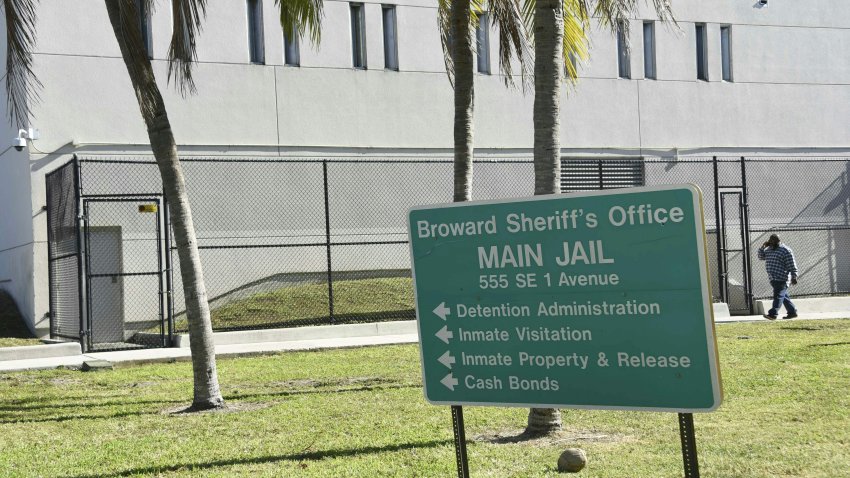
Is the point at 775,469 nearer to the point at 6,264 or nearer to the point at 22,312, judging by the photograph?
the point at 22,312

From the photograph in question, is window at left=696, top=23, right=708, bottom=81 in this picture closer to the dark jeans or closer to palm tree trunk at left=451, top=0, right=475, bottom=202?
the dark jeans

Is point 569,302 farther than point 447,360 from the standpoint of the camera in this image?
No

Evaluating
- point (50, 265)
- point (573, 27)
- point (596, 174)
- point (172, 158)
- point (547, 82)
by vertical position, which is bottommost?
point (50, 265)

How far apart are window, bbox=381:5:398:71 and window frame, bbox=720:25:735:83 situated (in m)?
10.1

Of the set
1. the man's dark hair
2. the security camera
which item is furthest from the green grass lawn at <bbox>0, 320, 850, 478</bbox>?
the security camera

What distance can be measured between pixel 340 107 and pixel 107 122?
5516mm

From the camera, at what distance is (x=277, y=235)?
24688 millimetres

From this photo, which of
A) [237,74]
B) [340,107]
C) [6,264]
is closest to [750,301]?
[340,107]

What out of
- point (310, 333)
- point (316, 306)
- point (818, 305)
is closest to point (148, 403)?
point (310, 333)

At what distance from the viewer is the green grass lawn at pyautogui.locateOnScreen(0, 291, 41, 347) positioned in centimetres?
2083

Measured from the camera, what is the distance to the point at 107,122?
77.2ft

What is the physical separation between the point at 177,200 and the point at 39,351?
826 centimetres

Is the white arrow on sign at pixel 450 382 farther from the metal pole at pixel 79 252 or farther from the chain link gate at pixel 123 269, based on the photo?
the chain link gate at pixel 123 269

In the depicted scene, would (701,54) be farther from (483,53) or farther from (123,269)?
(123,269)
